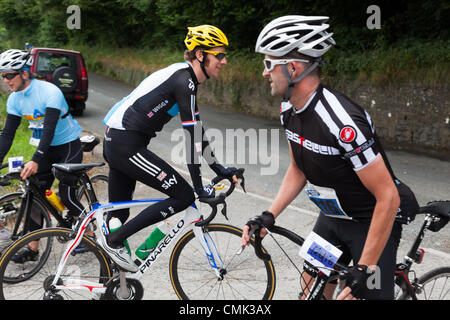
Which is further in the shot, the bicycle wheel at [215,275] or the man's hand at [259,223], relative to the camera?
the bicycle wheel at [215,275]

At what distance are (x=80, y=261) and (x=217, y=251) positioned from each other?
1022 millimetres

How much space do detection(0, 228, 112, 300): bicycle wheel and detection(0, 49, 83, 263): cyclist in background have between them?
0.88 metres

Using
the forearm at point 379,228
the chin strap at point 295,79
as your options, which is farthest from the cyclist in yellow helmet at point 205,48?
the forearm at point 379,228

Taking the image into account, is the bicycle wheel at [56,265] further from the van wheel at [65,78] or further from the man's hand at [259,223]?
the van wheel at [65,78]

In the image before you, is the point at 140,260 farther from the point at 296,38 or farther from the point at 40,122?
the point at 296,38

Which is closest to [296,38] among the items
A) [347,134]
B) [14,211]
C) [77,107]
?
[347,134]

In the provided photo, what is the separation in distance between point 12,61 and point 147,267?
90.7 inches

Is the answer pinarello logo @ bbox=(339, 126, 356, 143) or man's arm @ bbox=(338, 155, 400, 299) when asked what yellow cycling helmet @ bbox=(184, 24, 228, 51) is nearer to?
pinarello logo @ bbox=(339, 126, 356, 143)

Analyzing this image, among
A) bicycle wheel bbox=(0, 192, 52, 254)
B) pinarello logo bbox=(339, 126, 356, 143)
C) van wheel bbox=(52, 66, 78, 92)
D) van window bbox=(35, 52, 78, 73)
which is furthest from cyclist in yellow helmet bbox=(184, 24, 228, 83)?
van window bbox=(35, 52, 78, 73)

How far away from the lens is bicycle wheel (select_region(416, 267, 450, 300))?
284 cm

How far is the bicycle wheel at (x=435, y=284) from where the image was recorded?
2.84 metres

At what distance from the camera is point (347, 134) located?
2174 mm

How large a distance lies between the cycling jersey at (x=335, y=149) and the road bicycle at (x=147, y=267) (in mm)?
1098
